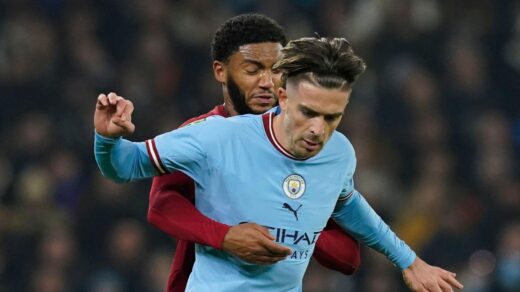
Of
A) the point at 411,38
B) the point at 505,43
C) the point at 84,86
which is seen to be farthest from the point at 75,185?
the point at 505,43

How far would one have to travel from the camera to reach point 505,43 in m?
8.98

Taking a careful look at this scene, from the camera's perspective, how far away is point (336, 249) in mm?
4215

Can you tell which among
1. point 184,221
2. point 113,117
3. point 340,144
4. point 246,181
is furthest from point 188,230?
point 340,144

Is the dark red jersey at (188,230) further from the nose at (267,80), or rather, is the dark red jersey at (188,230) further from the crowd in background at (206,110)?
the crowd in background at (206,110)

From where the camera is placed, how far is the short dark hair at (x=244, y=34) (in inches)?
167

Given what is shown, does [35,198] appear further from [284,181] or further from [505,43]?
[284,181]

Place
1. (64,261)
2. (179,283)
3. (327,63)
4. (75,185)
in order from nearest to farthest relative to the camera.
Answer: (327,63), (179,283), (64,261), (75,185)

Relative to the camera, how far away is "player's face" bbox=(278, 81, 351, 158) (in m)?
3.71

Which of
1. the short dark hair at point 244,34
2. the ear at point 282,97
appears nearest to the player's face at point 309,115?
the ear at point 282,97

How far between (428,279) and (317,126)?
2.45 feet

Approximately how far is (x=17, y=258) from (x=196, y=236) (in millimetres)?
4672

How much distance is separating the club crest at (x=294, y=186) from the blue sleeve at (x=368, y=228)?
0.29 metres

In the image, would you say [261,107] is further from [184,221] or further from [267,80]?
[184,221]

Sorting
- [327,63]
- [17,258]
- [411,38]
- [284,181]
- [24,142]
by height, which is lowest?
[17,258]
